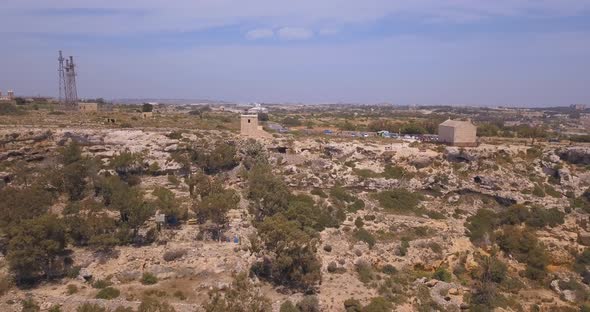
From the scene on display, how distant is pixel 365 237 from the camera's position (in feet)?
86.0

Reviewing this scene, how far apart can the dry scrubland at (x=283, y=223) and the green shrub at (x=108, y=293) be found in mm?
46

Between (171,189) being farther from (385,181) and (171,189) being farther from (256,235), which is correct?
(385,181)

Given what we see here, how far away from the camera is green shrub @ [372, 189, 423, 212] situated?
32.0 m

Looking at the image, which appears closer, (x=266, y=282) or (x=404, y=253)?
(x=266, y=282)

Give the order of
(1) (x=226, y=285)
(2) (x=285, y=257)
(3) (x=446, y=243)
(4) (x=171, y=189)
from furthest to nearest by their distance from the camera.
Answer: (4) (x=171, y=189), (3) (x=446, y=243), (2) (x=285, y=257), (1) (x=226, y=285)

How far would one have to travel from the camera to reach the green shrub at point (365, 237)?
2588 centimetres

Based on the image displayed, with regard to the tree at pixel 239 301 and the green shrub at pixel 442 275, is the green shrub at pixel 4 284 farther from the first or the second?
the green shrub at pixel 442 275

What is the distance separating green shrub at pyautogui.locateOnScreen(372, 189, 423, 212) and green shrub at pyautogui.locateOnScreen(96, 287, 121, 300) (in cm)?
1989

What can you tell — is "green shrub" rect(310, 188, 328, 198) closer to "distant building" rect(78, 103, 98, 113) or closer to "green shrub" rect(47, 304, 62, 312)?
"green shrub" rect(47, 304, 62, 312)

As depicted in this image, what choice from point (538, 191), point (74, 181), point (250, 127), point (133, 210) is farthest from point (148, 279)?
point (538, 191)

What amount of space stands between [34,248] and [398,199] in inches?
936

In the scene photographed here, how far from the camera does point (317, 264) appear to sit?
20.8 meters

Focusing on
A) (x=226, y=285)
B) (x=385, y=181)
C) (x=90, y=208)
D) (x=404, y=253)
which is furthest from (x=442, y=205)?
(x=90, y=208)

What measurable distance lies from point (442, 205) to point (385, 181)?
477 centimetres
